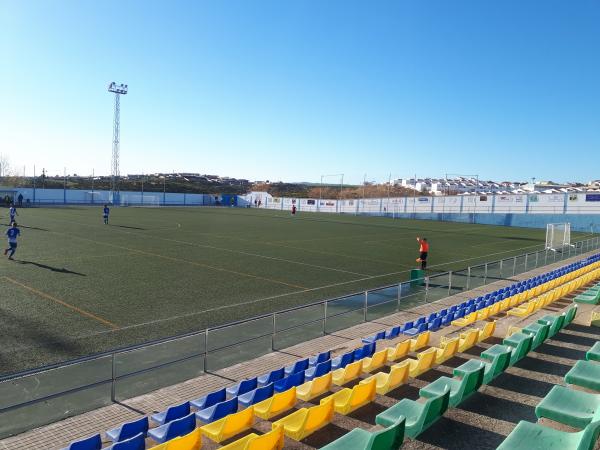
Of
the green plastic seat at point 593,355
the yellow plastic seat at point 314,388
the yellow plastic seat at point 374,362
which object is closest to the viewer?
the yellow plastic seat at point 314,388

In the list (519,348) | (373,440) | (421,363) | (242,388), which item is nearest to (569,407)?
(519,348)

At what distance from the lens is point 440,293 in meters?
17.5

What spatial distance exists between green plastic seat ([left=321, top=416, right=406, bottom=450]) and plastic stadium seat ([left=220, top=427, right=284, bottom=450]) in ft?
1.93

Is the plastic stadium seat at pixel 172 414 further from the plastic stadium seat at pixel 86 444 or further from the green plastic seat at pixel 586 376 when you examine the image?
the green plastic seat at pixel 586 376

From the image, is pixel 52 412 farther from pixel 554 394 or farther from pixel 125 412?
pixel 554 394

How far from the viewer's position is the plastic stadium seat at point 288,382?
757 cm

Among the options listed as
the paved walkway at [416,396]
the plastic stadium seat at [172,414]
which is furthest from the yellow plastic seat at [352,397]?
the plastic stadium seat at [172,414]

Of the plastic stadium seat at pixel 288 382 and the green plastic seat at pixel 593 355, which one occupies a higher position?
the green plastic seat at pixel 593 355

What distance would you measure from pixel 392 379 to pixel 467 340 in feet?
9.92

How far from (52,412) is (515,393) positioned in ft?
24.8

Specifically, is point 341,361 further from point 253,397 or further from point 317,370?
point 253,397

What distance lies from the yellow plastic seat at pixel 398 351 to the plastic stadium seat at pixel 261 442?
456 centimetres

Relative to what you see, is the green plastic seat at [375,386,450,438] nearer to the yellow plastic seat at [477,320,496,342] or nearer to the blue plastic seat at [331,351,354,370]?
the blue plastic seat at [331,351,354,370]

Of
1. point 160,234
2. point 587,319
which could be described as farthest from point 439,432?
point 160,234
